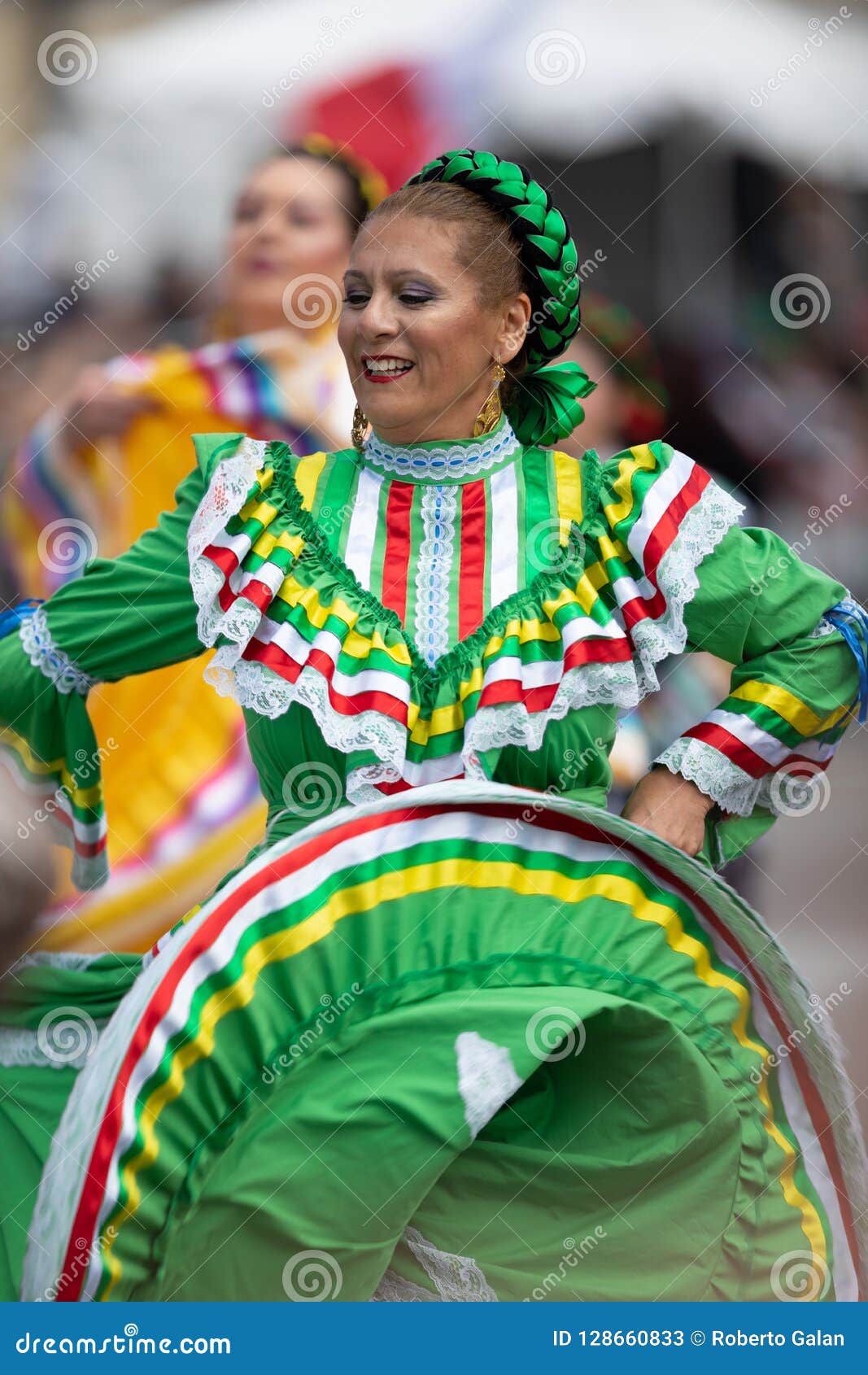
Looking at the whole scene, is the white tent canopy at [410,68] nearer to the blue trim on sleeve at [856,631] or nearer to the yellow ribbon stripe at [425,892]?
the blue trim on sleeve at [856,631]

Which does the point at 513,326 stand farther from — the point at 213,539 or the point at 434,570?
the point at 213,539

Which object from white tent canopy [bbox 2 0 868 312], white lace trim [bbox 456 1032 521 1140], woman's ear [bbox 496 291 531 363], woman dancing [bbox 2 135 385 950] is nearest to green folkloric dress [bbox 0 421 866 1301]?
white lace trim [bbox 456 1032 521 1140]

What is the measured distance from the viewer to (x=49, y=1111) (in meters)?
2.04

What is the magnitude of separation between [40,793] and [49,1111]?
469 mm

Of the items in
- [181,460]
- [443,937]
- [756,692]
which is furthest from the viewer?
[181,460]

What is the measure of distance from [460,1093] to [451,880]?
24 cm

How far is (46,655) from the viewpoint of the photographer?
2.19 m

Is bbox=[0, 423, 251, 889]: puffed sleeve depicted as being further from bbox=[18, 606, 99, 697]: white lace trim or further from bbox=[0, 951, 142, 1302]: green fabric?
bbox=[0, 951, 142, 1302]: green fabric

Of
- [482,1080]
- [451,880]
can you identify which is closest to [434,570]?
[451,880]

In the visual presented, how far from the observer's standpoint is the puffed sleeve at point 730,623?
2.08 metres

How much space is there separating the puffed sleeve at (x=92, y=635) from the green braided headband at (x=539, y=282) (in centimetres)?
45

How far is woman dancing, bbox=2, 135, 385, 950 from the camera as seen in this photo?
3484 millimetres

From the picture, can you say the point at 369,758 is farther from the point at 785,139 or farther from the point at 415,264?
the point at 785,139

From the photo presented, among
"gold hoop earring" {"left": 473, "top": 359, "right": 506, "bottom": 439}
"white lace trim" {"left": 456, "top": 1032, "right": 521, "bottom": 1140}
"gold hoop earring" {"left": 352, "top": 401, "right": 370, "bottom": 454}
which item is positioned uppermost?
"gold hoop earring" {"left": 473, "top": 359, "right": 506, "bottom": 439}
